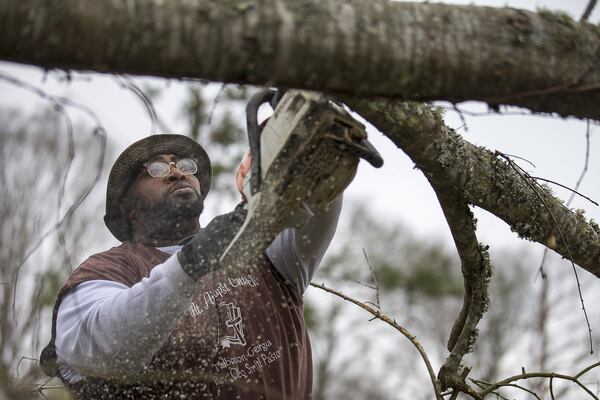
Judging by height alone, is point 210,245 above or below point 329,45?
Result: below

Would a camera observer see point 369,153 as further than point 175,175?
No

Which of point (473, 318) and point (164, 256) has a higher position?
point (473, 318)

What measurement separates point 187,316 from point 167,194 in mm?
856

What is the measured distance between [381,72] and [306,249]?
1523 mm

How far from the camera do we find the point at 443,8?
6.38 ft

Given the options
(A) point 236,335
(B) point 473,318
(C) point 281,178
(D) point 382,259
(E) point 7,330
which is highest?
(D) point 382,259

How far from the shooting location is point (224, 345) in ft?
10.1

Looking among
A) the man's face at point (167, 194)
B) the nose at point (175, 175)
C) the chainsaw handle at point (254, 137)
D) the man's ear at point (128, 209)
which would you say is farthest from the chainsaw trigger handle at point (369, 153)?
the man's ear at point (128, 209)

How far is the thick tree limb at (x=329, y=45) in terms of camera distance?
1.69 metres

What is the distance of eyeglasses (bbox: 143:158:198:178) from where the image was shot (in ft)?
12.6

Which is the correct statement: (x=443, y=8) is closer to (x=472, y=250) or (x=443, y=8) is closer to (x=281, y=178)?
(x=281, y=178)

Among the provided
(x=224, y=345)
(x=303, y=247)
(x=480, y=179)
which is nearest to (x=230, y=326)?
(x=224, y=345)

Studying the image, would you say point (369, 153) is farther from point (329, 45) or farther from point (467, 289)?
point (467, 289)

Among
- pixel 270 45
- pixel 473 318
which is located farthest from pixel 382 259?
pixel 270 45
